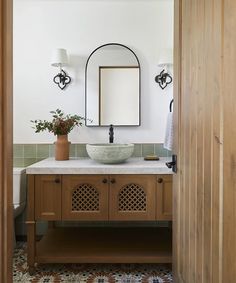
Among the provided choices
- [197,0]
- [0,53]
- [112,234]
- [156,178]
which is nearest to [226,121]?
[197,0]

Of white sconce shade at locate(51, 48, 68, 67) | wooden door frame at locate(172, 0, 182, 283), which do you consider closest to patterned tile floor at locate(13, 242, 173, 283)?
wooden door frame at locate(172, 0, 182, 283)

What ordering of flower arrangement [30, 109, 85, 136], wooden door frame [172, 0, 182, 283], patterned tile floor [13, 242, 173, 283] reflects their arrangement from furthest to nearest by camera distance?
flower arrangement [30, 109, 85, 136] < patterned tile floor [13, 242, 173, 283] < wooden door frame [172, 0, 182, 283]

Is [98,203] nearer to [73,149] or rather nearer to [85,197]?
[85,197]

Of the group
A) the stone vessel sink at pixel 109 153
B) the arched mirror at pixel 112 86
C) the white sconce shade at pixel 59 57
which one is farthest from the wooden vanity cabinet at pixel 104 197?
the white sconce shade at pixel 59 57

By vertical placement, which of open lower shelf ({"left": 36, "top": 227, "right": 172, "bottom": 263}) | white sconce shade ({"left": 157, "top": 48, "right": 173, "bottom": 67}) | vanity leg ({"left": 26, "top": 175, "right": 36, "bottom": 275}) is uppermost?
white sconce shade ({"left": 157, "top": 48, "right": 173, "bottom": 67})

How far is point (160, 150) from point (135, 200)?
2.41 ft

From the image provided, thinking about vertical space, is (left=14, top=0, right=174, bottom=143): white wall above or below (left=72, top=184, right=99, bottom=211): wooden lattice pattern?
above

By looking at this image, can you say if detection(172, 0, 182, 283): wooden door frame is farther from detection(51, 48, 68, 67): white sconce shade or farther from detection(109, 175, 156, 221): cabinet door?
detection(51, 48, 68, 67): white sconce shade

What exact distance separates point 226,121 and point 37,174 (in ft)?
5.12

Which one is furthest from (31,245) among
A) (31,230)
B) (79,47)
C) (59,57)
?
(79,47)

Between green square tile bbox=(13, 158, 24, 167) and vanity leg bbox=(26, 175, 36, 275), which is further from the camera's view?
green square tile bbox=(13, 158, 24, 167)

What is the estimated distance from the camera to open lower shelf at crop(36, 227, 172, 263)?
6.49 ft

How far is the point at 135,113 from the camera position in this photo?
8.43ft

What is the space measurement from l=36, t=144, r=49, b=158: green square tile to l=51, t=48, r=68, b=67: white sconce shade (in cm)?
80
